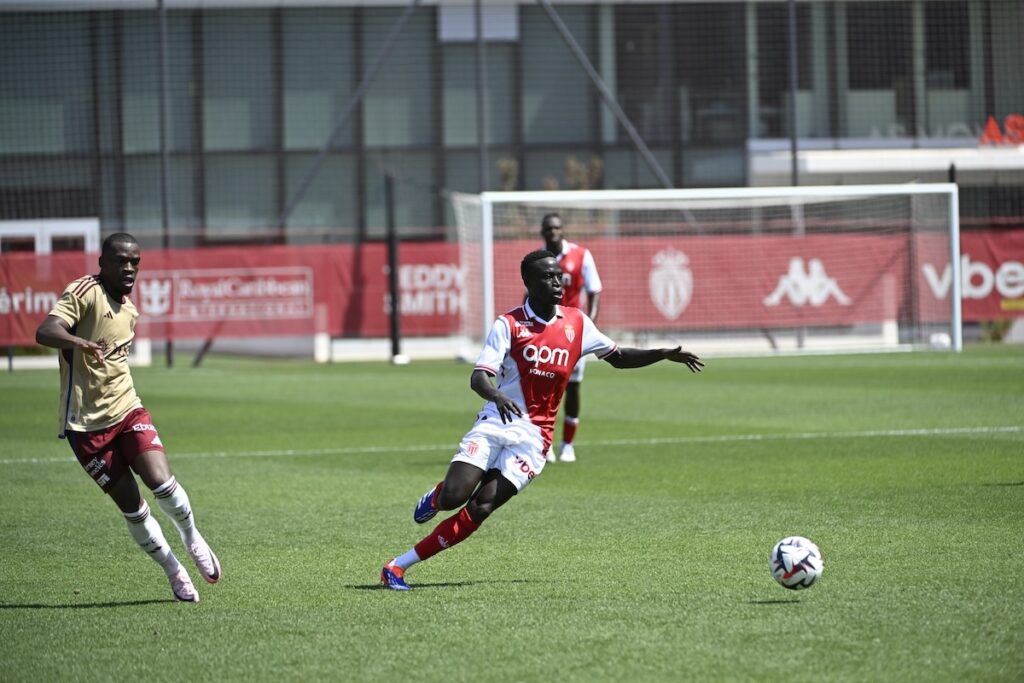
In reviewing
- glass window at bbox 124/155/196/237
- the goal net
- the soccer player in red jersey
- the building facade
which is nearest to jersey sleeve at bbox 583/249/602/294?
the soccer player in red jersey

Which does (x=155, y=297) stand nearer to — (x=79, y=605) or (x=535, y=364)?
(x=79, y=605)

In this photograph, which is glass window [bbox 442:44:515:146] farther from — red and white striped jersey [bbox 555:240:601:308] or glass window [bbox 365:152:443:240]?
red and white striped jersey [bbox 555:240:601:308]

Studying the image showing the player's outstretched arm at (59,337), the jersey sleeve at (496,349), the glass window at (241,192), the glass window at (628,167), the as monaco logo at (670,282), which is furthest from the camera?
the glass window at (628,167)

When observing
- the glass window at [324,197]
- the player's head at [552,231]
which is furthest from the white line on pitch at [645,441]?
the glass window at [324,197]

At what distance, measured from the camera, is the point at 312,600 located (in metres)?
7.88

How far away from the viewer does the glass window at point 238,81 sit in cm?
3809

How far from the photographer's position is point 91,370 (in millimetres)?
7980

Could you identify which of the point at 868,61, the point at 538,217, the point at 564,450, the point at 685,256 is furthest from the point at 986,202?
the point at 564,450

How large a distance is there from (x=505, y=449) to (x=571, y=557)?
1189mm

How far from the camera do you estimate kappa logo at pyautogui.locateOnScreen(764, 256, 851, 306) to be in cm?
3088

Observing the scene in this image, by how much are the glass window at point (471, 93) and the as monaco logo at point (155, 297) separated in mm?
11663

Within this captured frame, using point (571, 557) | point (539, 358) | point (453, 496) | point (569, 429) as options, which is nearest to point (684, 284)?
point (569, 429)

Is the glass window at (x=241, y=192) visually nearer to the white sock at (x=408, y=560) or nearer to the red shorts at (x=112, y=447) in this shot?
the red shorts at (x=112, y=447)

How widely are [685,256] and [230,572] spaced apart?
2301 cm
